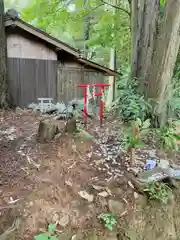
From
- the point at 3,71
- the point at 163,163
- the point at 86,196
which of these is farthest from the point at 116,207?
the point at 3,71

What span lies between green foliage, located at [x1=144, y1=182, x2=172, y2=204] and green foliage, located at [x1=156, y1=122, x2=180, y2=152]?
1.12m

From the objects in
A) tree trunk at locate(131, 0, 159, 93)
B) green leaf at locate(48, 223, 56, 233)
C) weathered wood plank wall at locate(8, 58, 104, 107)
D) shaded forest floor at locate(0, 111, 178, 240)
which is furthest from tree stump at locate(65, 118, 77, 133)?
weathered wood plank wall at locate(8, 58, 104, 107)

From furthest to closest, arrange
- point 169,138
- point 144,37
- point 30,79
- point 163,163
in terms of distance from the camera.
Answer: point 30,79 → point 144,37 → point 169,138 → point 163,163

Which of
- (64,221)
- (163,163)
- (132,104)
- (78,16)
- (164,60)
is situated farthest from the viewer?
(78,16)

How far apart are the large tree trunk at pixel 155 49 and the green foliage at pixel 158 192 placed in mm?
1834

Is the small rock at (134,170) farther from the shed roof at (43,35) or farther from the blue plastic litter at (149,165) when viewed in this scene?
the shed roof at (43,35)

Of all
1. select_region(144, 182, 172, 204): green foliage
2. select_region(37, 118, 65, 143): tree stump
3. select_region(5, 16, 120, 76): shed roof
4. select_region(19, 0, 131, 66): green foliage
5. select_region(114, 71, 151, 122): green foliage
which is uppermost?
select_region(19, 0, 131, 66): green foliage

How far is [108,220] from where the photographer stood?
262 cm

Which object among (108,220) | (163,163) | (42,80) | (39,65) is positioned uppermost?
(39,65)

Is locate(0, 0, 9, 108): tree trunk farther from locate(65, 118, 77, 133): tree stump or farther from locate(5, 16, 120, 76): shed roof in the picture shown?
locate(65, 118, 77, 133): tree stump

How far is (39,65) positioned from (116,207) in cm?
664

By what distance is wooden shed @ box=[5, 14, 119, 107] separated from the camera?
7.55 metres

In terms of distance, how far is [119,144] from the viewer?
404 centimetres

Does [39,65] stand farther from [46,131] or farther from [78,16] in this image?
[46,131]
